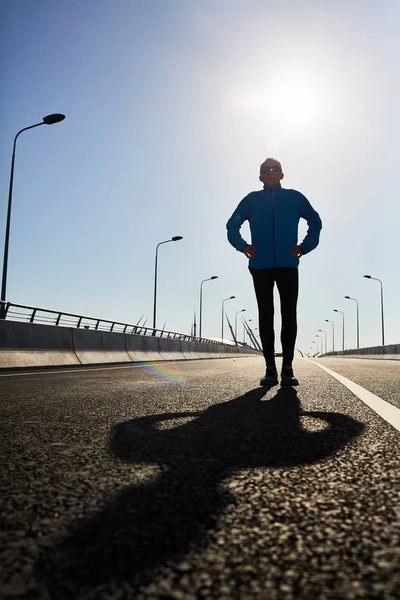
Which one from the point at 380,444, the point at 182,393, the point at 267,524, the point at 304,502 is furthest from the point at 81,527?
Answer: the point at 182,393

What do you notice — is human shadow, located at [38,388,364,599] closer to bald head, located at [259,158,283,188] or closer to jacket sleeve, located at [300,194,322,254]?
jacket sleeve, located at [300,194,322,254]

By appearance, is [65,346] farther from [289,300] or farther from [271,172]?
[271,172]

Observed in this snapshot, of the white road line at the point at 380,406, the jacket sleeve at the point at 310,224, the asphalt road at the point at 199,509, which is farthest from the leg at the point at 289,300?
the asphalt road at the point at 199,509

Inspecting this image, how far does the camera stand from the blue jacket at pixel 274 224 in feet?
20.0

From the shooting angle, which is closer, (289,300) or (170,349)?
(289,300)

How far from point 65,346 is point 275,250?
8.93 metres

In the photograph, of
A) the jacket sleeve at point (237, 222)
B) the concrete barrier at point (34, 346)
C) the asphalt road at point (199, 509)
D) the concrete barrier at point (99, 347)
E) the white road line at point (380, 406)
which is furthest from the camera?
the concrete barrier at point (99, 347)

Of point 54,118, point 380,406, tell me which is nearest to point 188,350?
point 54,118

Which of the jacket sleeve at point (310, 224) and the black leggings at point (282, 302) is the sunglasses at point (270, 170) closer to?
the jacket sleeve at point (310, 224)

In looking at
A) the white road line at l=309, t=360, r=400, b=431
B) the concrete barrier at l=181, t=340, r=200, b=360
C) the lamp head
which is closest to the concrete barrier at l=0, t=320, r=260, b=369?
the concrete barrier at l=181, t=340, r=200, b=360

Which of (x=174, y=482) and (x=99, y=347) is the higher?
(x=99, y=347)

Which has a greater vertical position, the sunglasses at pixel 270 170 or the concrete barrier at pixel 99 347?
the sunglasses at pixel 270 170

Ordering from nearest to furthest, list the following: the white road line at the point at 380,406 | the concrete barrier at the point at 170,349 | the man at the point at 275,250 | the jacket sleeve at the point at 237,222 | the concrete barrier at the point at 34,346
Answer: the white road line at the point at 380,406 < the man at the point at 275,250 < the jacket sleeve at the point at 237,222 < the concrete barrier at the point at 34,346 < the concrete barrier at the point at 170,349

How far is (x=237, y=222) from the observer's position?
6.41 metres
